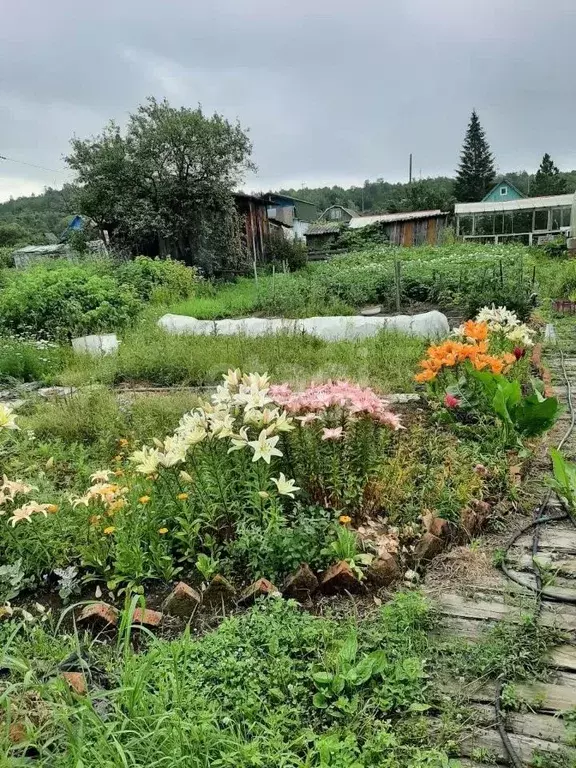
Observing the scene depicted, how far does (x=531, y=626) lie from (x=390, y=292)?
10576mm

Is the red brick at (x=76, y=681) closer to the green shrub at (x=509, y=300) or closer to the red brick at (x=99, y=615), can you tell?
the red brick at (x=99, y=615)

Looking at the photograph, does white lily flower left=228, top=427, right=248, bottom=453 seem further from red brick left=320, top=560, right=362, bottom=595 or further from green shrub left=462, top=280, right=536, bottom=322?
green shrub left=462, top=280, right=536, bottom=322

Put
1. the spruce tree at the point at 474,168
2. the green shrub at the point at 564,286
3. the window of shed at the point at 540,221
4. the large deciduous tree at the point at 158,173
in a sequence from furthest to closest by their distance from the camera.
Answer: the spruce tree at the point at 474,168 → the window of shed at the point at 540,221 → the large deciduous tree at the point at 158,173 → the green shrub at the point at 564,286

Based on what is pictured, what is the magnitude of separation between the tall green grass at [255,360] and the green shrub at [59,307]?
1.91 metres

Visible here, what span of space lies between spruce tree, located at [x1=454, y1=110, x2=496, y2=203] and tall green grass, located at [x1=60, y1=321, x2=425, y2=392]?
49807 millimetres

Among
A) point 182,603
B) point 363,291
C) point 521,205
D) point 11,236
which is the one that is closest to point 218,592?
point 182,603

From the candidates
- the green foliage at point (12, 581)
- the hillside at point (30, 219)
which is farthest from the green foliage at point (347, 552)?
the hillside at point (30, 219)

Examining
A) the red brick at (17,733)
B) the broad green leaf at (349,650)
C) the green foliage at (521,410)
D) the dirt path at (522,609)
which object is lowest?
the dirt path at (522,609)

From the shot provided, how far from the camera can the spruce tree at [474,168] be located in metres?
51.2

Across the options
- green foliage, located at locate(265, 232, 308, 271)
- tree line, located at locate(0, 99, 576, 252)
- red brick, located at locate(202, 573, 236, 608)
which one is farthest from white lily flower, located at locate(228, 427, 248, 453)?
green foliage, located at locate(265, 232, 308, 271)

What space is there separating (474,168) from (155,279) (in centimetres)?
4912

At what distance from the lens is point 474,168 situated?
2068 inches

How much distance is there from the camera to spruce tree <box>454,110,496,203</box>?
2015 inches

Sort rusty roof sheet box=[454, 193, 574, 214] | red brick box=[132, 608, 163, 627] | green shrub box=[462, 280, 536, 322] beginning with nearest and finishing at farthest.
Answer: red brick box=[132, 608, 163, 627]
green shrub box=[462, 280, 536, 322]
rusty roof sheet box=[454, 193, 574, 214]
